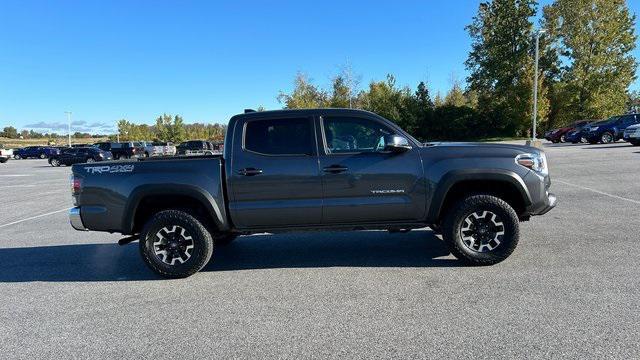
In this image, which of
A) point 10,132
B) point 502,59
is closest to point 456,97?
point 502,59

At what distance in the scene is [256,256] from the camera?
6.33 metres

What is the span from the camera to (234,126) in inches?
218

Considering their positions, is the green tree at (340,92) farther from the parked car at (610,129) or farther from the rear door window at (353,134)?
the rear door window at (353,134)

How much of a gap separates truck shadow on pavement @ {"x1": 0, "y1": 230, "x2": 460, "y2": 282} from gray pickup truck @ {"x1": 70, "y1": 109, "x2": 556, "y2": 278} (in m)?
0.54

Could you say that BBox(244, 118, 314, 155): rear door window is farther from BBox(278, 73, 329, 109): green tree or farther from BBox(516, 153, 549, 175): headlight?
BBox(278, 73, 329, 109): green tree

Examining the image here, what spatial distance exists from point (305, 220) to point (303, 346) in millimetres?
2016

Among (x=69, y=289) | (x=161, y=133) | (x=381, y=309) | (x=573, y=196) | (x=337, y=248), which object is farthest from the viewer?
(x=161, y=133)

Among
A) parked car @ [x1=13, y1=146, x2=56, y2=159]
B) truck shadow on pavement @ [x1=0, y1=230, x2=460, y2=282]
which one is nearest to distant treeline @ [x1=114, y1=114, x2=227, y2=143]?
parked car @ [x1=13, y1=146, x2=56, y2=159]

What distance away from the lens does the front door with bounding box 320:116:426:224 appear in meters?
5.31

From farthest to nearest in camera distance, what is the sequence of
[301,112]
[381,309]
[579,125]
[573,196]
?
[579,125] → [573,196] → [301,112] → [381,309]

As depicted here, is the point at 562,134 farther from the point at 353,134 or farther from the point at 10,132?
the point at 10,132

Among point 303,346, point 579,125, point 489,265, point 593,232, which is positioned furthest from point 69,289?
point 579,125

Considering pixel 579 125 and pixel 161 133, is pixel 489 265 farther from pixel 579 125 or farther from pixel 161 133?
pixel 161 133

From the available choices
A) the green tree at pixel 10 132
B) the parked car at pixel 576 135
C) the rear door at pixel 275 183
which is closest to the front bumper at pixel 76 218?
the rear door at pixel 275 183
